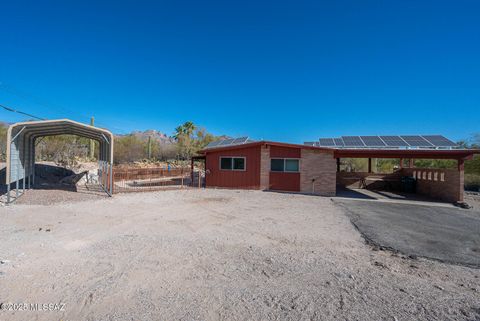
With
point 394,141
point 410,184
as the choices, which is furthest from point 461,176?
point 410,184

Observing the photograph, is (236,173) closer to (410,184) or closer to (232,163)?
(232,163)

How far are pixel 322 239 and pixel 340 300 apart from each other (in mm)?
2570

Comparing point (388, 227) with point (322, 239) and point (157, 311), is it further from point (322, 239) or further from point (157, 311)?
point (157, 311)

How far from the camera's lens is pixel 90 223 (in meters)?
6.20

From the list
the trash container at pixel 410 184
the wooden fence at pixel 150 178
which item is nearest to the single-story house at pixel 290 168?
the trash container at pixel 410 184

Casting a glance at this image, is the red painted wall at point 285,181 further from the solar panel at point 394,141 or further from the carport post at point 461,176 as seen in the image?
the carport post at point 461,176

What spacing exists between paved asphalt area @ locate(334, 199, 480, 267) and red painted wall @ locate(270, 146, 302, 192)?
4049 millimetres

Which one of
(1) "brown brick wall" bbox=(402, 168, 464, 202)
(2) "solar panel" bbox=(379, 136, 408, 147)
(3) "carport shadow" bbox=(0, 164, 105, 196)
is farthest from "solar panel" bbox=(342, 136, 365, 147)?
(3) "carport shadow" bbox=(0, 164, 105, 196)

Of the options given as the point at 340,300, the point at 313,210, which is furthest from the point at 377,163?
the point at 340,300

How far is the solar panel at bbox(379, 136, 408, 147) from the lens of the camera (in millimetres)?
12309

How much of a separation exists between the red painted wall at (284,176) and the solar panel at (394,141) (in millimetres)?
5113

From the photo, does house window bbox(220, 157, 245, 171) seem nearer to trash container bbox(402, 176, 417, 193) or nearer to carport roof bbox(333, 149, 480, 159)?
carport roof bbox(333, 149, 480, 159)

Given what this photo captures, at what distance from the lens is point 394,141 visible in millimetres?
13148

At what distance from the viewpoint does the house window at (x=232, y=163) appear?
46.1ft
